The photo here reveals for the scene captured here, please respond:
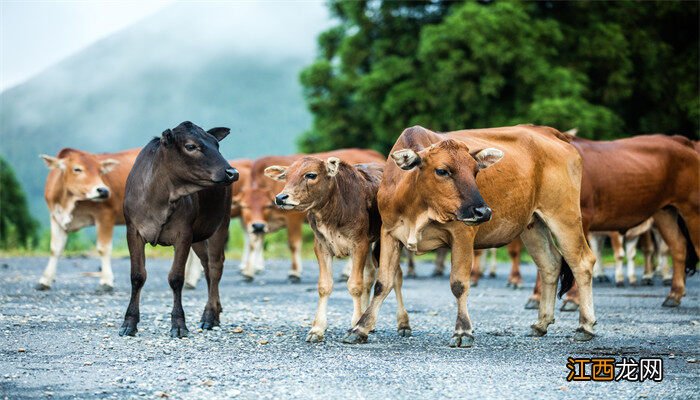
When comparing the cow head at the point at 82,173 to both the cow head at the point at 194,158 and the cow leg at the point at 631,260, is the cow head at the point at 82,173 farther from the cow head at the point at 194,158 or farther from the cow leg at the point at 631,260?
the cow leg at the point at 631,260

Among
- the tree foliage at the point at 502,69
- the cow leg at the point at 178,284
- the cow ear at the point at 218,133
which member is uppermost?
the tree foliage at the point at 502,69

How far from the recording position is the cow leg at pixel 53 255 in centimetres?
1550

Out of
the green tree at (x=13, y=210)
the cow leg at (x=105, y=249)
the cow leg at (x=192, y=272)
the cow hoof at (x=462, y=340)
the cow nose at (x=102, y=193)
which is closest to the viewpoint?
the cow hoof at (x=462, y=340)

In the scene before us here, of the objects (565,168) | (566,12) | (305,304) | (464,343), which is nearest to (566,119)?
(566,12)

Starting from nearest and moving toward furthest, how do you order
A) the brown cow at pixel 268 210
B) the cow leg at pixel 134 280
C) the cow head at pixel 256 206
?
the cow leg at pixel 134 280
the cow head at pixel 256 206
the brown cow at pixel 268 210

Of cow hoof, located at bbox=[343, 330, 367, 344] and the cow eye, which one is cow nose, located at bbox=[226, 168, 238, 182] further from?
the cow eye

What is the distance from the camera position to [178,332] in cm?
996

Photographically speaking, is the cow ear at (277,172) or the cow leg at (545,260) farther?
the cow leg at (545,260)

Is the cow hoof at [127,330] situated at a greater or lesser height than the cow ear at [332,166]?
lesser

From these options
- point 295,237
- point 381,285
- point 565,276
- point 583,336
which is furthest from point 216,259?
point 295,237

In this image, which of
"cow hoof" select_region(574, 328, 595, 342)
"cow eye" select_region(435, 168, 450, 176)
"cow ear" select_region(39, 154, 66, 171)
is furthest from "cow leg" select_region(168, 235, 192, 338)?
"cow ear" select_region(39, 154, 66, 171)

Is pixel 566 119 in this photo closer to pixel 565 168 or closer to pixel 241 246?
pixel 241 246

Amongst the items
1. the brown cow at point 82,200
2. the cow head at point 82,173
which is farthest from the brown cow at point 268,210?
the cow head at point 82,173

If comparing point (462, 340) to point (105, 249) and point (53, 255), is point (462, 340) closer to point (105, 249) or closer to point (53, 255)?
point (105, 249)
